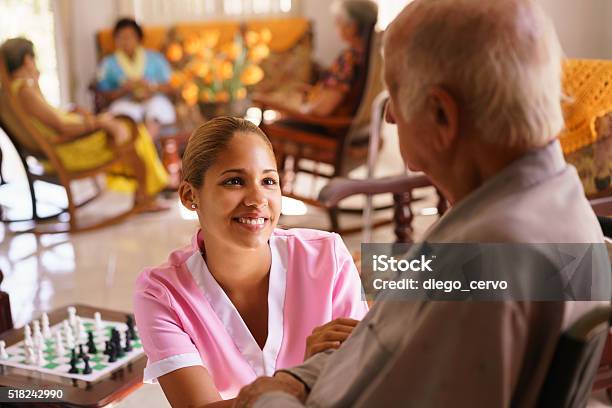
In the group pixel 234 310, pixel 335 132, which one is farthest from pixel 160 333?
pixel 335 132

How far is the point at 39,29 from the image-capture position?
729cm

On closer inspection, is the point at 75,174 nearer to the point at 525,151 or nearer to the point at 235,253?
the point at 235,253

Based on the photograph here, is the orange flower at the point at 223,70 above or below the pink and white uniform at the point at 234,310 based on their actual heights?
above

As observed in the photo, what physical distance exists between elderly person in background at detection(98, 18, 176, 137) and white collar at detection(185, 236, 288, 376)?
16.0 ft

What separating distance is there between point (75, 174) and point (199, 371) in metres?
3.66

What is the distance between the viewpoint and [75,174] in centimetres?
473

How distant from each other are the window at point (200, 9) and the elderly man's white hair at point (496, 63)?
7.09 metres

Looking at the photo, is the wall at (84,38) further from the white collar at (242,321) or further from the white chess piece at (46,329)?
the white collar at (242,321)

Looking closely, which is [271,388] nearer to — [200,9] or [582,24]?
[582,24]

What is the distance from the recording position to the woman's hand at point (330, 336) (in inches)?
44.1

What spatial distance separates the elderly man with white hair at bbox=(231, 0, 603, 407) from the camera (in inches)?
32.1

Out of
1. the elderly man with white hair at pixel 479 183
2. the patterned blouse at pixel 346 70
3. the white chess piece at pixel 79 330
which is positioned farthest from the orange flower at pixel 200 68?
the elderly man with white hair at pixel 479 183

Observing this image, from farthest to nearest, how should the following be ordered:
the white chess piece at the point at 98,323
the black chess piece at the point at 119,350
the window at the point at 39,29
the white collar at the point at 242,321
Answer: the window at the point at 39,29 < the white chess piece at the point at 98,323 < the black chess piece at the point at 119,350 < the white collar at the point at 242,321

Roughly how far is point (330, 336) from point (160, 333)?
0.40 m
